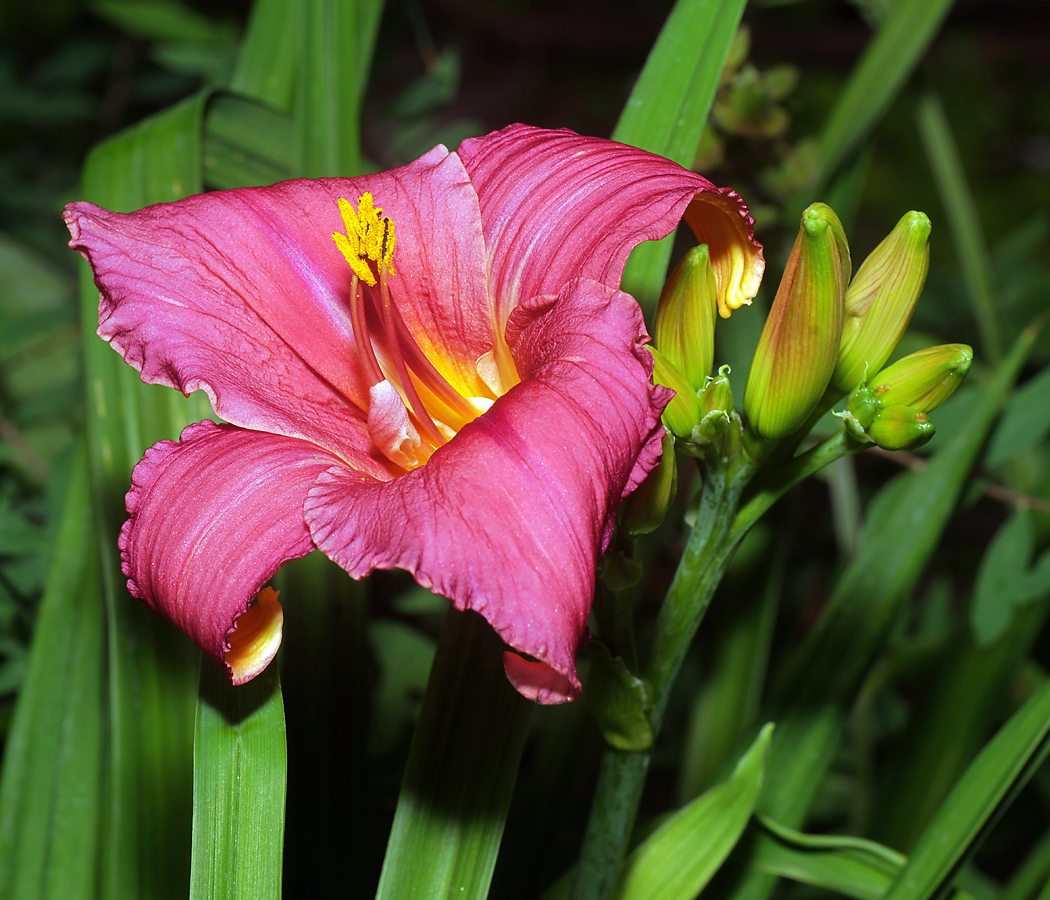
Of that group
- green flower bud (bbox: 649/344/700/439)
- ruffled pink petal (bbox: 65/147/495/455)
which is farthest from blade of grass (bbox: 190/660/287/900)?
green flower bud (bbox: 649/344/700/439)

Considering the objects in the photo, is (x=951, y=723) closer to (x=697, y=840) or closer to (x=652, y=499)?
(x=697, y=840)

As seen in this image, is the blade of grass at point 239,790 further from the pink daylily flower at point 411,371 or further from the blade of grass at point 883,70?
the blade of grass at point 883,70

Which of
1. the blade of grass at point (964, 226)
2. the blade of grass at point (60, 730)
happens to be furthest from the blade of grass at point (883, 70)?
the blade of grass at point (60, 730)

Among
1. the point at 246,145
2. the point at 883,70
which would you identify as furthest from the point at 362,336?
the point at 883,70

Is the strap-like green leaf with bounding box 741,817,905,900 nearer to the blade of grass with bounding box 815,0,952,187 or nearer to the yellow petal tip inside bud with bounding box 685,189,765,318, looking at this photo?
the yellow petal tip inside bud with bounding box 685,189,765,318

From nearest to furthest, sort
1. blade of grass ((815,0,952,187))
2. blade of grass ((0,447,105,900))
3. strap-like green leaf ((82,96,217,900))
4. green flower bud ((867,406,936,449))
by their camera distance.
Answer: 1. green flower bud ((867,406,936,449))
2. strap-like green leaf ((82,96,217,900))
3. blade of grass ((0,447,105,900))
4. blade of grass ((815,0,952,187))

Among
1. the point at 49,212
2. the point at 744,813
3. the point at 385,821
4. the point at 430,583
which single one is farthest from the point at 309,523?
the point at 49,212
